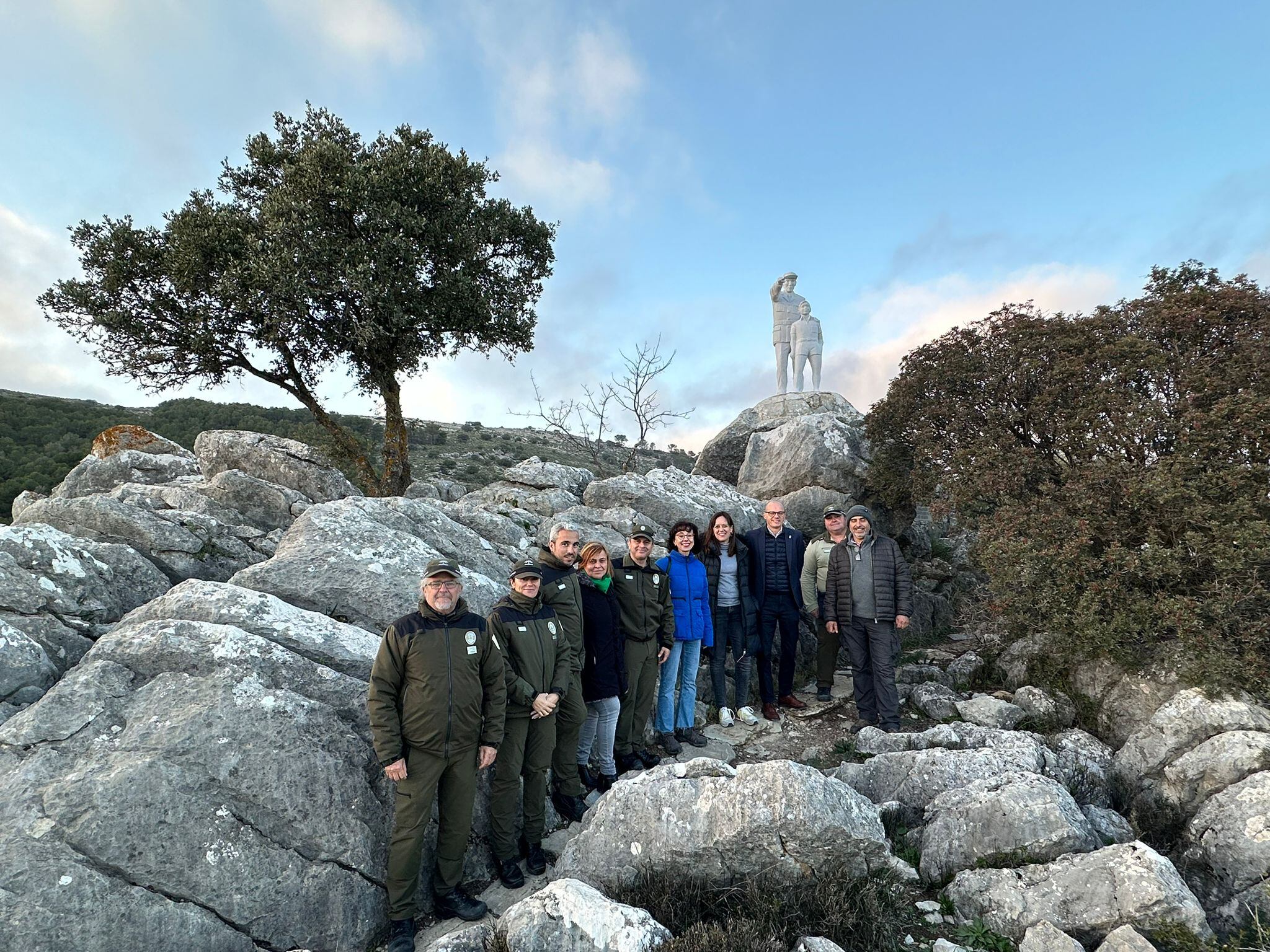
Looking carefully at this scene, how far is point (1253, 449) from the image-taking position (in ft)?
29.9

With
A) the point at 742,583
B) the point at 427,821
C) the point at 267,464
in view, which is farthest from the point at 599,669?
the point at 267,464

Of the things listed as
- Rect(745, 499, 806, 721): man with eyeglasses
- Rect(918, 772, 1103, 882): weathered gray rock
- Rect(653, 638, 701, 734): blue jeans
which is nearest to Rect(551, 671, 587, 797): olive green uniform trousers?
Rect(653, 638, 701, 734): blue jeans

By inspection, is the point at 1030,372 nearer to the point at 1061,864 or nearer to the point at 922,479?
the point at 922,479

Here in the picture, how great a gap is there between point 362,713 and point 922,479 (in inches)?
493

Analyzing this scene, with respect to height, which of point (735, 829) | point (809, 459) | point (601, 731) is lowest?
point (735, 829)

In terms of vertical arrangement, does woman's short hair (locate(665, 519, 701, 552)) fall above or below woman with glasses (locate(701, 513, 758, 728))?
above

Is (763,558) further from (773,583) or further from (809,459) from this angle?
(809,459)

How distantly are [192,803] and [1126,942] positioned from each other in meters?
6.78

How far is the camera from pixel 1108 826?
621cm

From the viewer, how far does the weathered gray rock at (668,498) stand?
13.9 metres

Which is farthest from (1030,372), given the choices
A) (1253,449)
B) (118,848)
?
(118,848)

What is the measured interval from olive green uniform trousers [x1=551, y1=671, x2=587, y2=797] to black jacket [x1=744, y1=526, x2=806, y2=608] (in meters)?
3.87

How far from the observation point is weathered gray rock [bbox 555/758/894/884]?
16.7 feet

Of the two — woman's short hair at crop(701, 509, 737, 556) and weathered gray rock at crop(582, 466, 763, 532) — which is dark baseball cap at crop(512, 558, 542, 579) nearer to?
woman's short hair at crop(701, 509, 737, 556)
